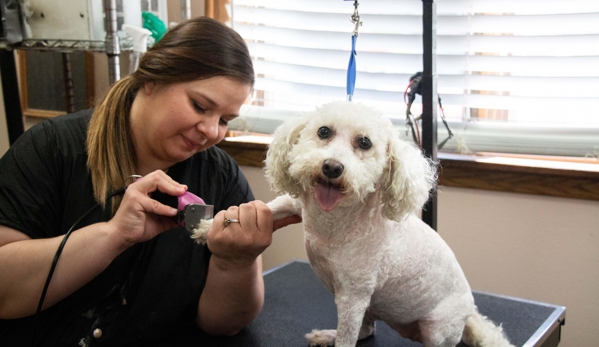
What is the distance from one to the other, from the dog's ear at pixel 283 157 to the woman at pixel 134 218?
12 centimetres

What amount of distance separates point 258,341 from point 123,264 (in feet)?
1.00

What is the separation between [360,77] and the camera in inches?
69.2

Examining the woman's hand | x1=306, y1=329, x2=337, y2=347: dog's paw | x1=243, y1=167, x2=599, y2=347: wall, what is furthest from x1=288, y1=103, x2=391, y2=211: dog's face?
x1=243, y1=167, x2=599, y2=347: wall

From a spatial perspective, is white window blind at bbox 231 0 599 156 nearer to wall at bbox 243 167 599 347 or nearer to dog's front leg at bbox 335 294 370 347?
wall at bbox 243 167 599 347

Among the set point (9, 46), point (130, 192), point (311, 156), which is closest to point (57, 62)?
point (9, 46)

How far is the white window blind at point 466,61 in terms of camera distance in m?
1.50

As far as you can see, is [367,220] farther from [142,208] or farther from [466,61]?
[466,61]

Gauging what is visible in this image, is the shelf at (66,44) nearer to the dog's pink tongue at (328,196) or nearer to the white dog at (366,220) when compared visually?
the white dog at (366,220)

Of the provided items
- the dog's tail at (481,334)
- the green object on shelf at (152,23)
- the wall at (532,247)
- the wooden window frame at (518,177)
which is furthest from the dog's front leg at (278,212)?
the green object on shelf at (152,23)

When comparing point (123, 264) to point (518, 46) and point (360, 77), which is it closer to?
point (360, 77)

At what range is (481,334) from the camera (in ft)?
3.32

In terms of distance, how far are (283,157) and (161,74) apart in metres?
0.38

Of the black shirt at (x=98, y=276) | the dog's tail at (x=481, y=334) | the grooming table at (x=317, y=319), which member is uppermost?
the black shirt at (x=98, y=276)

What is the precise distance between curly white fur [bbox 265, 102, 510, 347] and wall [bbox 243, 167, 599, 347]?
681 millimetres
